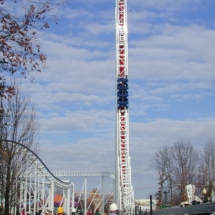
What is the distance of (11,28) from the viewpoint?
34.2ft

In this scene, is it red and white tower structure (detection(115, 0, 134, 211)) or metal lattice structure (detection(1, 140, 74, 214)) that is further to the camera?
red and white tower structure (detection(115, 0, 134, 211))

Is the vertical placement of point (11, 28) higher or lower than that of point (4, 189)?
higher

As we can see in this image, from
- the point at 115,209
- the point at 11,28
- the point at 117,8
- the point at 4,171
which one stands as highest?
the point at 117,8

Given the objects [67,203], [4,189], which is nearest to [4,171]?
[4,189]

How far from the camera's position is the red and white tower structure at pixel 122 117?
185 feet

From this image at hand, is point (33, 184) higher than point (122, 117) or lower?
lower

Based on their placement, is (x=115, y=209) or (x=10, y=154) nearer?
(x=115, y=209)

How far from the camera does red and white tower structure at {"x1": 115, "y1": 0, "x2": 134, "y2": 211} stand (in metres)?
56.5

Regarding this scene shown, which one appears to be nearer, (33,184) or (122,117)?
(33,184)

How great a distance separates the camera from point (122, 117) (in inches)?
2282

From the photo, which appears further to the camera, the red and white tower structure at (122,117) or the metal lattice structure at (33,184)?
the red and white tower structure at (122,117)

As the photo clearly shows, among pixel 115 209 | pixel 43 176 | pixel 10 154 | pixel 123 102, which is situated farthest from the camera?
pixel 123 102

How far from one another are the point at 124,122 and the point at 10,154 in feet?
114

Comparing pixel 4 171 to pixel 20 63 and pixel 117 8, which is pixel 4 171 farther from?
pixel 117 8
